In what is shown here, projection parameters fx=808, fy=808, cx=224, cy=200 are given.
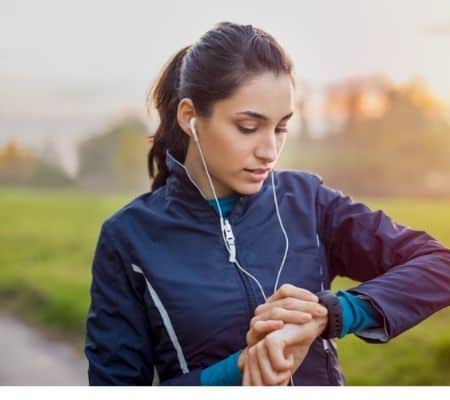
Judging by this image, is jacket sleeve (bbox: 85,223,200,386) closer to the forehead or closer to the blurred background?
the forehead

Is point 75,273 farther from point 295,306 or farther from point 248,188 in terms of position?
point 295,306

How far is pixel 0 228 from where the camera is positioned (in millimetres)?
1865

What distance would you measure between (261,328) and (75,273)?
2.65 ft

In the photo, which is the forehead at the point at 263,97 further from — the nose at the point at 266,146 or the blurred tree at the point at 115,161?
the blurred tree at the point at 115,161

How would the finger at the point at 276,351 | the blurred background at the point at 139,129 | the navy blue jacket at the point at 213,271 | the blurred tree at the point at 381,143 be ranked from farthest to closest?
the blurred tree at the point at 381,143
the blurred background at the point at 139,129
the navy blue jacket at the point at 213,271
the finger at the point at 276,351

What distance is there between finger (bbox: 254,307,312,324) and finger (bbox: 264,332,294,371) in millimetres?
28

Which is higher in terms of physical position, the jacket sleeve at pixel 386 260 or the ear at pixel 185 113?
the ear at pixel 185 113

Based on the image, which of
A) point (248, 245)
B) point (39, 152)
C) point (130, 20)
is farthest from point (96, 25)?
point (248, 245)

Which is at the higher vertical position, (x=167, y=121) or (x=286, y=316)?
(x=167, y=121)

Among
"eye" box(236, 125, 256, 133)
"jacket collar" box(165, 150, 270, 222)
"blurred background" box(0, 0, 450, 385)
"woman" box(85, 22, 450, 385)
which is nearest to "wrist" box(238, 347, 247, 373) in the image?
"woman" box(85, 22, 450, 385)

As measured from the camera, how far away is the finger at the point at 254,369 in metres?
1.17

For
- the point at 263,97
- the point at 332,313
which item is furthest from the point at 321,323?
the point at 263,97

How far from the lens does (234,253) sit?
1.30 metres

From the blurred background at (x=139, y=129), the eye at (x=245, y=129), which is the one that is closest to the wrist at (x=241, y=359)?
the eye at (x=245, y=129)
